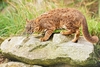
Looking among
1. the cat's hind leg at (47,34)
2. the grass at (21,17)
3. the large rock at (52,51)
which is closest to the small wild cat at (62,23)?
the cat's hind leg at (47,34)

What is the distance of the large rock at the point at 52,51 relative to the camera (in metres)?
5.35

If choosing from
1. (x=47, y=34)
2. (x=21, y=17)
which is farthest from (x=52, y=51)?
(x=21, y=17)

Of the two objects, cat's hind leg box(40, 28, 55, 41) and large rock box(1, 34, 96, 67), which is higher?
cat's hind leg box(40, 28, 55, 41)

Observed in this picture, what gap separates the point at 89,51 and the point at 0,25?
301 cm

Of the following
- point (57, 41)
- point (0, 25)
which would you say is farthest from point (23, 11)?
point (57, 41)

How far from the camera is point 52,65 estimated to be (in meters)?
5.71

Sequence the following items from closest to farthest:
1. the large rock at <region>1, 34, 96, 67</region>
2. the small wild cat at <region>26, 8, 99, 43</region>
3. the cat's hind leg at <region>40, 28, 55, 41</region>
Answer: the large rock at <region>1, 34, 96, 67</region>, the small wild cat at <region>26, 8, 99, 43</region>, the cat's hind leg at <region>40, 28, 55, 41</region>

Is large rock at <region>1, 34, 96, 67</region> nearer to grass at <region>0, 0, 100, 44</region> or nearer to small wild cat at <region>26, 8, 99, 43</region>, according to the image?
small wild cat at <region>26, 8, 99, 43</region>

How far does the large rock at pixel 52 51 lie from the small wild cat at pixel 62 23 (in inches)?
4.6

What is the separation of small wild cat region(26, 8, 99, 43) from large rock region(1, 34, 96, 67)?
117 millimetres

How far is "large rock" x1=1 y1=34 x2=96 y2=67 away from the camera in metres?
5.35

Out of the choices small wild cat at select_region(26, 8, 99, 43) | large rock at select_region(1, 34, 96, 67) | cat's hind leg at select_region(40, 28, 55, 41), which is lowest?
large rock at select_region(1, 34, 96, 67)

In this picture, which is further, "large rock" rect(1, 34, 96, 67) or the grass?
the grass

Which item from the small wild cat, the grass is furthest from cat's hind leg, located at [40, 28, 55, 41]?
the grass
